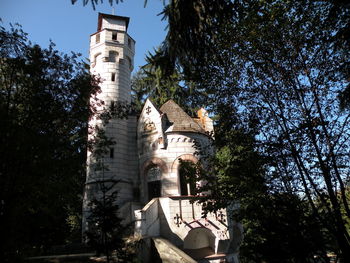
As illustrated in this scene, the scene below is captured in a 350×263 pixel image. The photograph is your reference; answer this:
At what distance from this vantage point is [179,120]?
18984mm

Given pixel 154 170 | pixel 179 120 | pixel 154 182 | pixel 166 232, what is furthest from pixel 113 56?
pixel 166 232

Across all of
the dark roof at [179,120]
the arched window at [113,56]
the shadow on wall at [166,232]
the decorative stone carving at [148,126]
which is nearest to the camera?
Result: the shadow on wall at [166,232]

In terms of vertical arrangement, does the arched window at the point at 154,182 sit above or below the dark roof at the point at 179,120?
below

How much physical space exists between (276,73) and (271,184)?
308 centimetres

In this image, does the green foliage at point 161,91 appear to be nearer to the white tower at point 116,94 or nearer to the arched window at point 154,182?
the white tower at point 116,94

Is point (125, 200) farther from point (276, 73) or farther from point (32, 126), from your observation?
point (276, 73)

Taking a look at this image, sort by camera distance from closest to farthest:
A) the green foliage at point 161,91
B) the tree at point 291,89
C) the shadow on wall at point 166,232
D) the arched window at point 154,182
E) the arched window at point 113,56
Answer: the tree at point 291,89 < the shadow on wall at point 166,232 < the arched window at point 154,182 < the arched window at point 113,56 < the green foliage at point 161,91

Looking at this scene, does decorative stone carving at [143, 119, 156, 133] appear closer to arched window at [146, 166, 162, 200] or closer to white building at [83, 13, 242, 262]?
white building at [83, 13, 242, 262]

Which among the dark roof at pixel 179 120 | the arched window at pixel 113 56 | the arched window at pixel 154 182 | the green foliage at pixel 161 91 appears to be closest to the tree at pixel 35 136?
the arched window at pixel 154 182

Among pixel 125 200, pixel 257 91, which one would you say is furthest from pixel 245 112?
pixel 125 200

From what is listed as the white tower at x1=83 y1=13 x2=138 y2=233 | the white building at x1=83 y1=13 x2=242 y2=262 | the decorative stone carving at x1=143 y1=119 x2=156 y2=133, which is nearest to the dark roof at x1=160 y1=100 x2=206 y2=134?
the white building at x1=83 y1=13 x2=242 y2=262

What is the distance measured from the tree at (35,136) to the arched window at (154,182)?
7.55 meters

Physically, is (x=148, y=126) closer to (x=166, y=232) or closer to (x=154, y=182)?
(x=154, y=182)

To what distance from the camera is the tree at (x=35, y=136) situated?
7.04 metres
